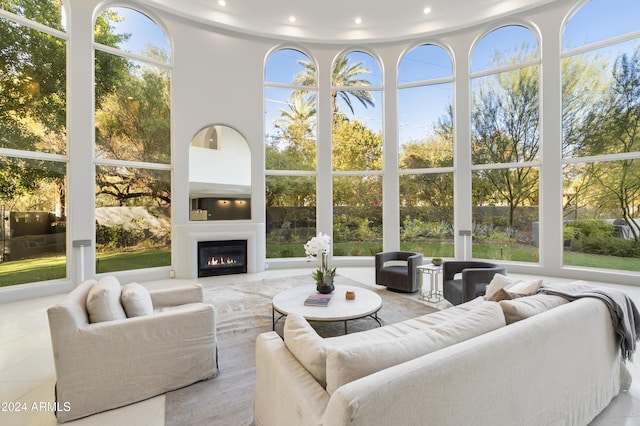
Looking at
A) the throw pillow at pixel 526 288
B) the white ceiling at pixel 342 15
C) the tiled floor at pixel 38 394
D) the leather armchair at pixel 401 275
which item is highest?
the white ceiling at pixel 342 15

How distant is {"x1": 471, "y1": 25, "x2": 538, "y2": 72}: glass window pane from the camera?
6.43 meters

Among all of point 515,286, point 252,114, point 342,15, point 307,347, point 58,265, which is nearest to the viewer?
point 307,347

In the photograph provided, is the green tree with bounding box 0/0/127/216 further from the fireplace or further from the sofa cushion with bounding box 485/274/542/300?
the sofa cushion with bounding box 485/274/542/300

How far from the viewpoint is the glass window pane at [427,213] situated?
7.16 metres

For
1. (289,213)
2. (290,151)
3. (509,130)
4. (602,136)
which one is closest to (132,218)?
(289,213)

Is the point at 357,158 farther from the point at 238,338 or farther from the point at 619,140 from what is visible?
the point at 238,338

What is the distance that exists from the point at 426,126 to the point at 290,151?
3.47 m

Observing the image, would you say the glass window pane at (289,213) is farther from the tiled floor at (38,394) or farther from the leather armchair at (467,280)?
the tiled floor at (38,394)

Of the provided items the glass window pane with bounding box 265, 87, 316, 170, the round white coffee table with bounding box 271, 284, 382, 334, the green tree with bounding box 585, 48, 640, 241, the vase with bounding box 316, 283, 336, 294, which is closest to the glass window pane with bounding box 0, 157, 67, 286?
the glass window pane with bounding box 265, 87, 316, 170

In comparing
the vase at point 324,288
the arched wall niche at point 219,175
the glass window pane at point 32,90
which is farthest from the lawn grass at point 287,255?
the vase at point 324,288

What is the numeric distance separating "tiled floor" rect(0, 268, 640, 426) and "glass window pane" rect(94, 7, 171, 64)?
5.34 m

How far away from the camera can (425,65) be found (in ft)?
24.2

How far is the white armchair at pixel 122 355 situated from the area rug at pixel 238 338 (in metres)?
0.19

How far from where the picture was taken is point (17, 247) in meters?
4.95
